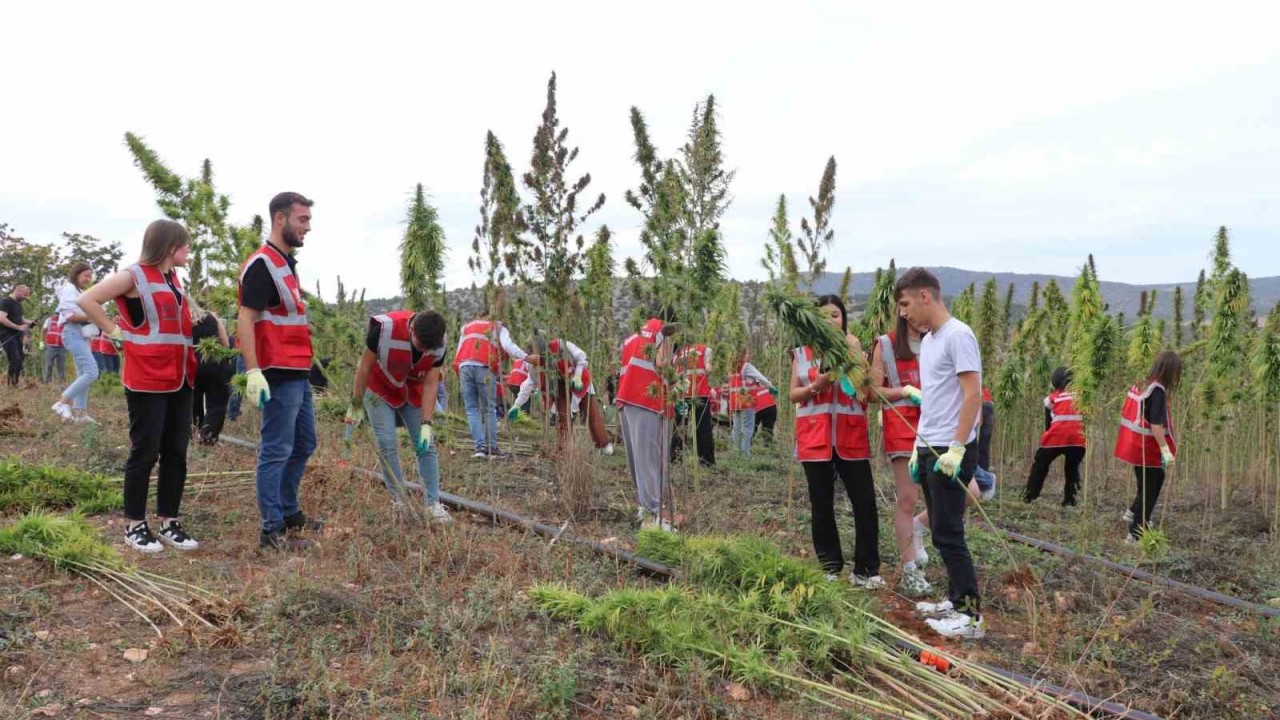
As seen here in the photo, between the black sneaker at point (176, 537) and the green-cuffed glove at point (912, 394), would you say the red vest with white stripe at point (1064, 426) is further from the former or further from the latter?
the black sneaker at point (176, 537)

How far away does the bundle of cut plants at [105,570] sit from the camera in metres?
3.93

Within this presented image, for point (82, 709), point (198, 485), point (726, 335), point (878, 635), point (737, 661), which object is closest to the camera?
point (82, 709)

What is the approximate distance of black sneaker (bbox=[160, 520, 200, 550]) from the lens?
16.9 feet

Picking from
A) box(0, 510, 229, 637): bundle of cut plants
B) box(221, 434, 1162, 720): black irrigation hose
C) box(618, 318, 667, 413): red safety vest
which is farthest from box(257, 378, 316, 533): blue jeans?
box(618, 318, 667, 413): red safety vest

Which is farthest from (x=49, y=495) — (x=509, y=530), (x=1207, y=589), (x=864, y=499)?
(x=1207, y=589)

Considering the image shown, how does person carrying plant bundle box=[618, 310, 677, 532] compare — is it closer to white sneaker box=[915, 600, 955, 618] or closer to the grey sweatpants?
the grey sweatpants

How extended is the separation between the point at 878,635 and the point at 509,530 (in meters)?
2.82

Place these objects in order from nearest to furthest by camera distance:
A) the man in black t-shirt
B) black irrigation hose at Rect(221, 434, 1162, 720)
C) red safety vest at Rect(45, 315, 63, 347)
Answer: black irrigation hose at Rect(221, 434, 1162, 720) < the man in black t-shirt < red safety vest at Rect(45, 315, 63, 347)

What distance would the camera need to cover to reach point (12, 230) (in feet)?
86.3

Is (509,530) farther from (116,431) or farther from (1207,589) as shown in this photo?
(116,431)

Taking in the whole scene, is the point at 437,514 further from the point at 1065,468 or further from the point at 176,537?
the point at 1065,468

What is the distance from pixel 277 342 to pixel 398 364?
0.95m

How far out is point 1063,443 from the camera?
9492 millimetres

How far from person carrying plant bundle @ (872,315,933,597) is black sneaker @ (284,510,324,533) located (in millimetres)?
3761
